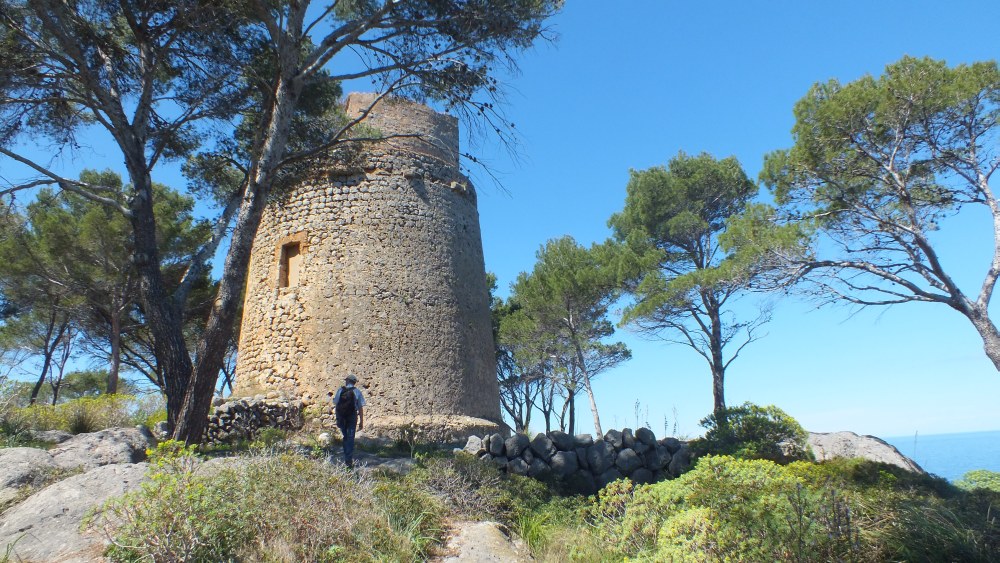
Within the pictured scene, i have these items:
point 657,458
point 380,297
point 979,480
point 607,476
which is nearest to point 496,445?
point 607,476

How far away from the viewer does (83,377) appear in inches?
803

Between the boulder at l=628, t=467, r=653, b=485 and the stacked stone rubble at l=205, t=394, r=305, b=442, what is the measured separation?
471 cm

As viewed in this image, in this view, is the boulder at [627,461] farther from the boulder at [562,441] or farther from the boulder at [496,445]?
the boulder at [496,445]

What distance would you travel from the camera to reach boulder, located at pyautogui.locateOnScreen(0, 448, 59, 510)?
452 cm

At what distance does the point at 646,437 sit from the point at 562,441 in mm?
1345

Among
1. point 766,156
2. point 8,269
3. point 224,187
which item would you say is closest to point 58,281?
point 8,269

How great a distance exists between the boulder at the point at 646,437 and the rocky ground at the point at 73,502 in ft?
12.1

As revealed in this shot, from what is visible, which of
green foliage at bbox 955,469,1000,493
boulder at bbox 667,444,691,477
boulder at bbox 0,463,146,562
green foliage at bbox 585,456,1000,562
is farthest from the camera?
boulder at bbox 667,444,691,477

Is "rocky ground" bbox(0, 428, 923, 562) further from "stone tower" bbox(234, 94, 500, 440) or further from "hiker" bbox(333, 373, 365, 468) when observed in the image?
"stone tower" bbox(234, 94, 500, 440)

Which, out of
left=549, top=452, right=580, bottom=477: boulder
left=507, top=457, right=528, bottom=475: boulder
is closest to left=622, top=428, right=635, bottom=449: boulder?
left=549, top=452, right=580, bottom=477: boulder

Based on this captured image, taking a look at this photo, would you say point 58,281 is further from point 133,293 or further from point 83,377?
point 83,377

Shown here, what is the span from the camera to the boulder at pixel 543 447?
24.7 feet

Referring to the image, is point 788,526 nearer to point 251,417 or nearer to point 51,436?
point 251,417

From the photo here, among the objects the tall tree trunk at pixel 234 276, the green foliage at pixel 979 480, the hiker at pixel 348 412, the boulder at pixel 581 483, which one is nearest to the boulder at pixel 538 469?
the boulder at pixel 581 483
